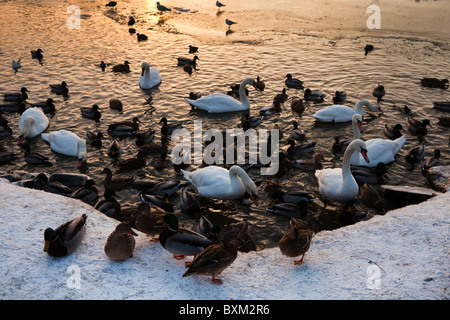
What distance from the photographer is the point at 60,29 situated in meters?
21.8

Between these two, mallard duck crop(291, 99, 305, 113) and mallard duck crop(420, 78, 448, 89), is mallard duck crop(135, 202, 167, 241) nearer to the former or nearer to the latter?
mallard duck crop(291, 99, 305, 113)

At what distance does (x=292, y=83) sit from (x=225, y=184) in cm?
751

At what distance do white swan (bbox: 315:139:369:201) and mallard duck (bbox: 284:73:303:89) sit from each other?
6235 millimetres

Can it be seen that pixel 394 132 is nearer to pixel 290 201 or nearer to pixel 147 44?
pixel 290 201

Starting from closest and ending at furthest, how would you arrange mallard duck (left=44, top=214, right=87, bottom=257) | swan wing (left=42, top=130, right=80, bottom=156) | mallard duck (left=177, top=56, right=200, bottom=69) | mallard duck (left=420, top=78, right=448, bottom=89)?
mallard duck (left=44, top=214, right=87, bottom=257), swan wing (left=42, top=130, right=80, bottom=156), mallard duck (left=420, top=78, right=448, bottom=89), mallard duck (left=177, top=56, right=200, bottom=69)

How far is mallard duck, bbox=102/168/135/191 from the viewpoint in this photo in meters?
10.1

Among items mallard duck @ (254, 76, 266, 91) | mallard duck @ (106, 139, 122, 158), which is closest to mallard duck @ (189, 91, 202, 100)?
mallard duck @ (254, 76, 266, 91)

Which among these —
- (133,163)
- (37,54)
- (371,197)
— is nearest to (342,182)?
Answer: (371,197)

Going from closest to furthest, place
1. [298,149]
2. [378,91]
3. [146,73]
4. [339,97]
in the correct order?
[298,149], [339,97], [378,91], [146,73]

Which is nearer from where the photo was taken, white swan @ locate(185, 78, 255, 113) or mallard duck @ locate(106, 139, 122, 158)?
mallard duck @ locate(106, 139, 122, 158)

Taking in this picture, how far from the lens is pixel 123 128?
12.4 meters

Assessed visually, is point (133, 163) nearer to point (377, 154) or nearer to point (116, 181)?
point (116, 181)

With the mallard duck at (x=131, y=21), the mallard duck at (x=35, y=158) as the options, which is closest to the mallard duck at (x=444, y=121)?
the mallard duck at (x=35, y=158)

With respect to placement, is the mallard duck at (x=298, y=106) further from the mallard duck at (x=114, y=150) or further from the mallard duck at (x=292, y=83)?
the mallard duck at (x=114, y=150)
